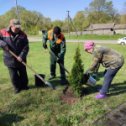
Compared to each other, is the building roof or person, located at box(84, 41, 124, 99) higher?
person, located at box(84, 41, 124, 99)

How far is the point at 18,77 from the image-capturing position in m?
7.66

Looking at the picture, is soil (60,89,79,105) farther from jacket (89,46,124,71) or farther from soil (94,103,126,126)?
soil (94,103,126,126)

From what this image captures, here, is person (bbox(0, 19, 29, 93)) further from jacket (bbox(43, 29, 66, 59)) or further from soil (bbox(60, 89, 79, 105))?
jacket (bbox(43, 29, 66, 59))

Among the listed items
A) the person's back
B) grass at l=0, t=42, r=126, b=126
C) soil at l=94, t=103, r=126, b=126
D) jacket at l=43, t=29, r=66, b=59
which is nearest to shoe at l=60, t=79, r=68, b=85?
grass at l=0, t=42, r=126, b=126

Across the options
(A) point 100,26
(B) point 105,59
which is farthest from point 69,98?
(A) point 100,26

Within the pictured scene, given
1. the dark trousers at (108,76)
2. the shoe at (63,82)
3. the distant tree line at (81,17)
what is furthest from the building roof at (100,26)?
the dark trousers at (108,76)

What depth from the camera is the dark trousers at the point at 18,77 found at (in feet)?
24.5

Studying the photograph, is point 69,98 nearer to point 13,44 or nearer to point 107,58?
point 107,58

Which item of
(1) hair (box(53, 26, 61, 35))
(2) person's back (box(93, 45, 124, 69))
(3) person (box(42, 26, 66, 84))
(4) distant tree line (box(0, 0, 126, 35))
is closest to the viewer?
(2) person's back (box(93, 45, 124, 69))

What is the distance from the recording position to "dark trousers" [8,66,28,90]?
745 cm

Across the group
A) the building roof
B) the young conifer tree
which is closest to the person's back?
the young conifer tree

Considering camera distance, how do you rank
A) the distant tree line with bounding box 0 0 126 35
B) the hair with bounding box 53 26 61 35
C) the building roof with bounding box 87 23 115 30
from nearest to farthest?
the hair with bounding box 53 26 61 35, the building roof with bounding box 87 23 115 30, the distant tree line with bounding box 0 0 126 35

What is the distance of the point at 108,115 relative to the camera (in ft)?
20.4

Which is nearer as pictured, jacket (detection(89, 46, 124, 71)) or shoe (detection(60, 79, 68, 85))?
jacket (detection(89, 46, 124, 71))
